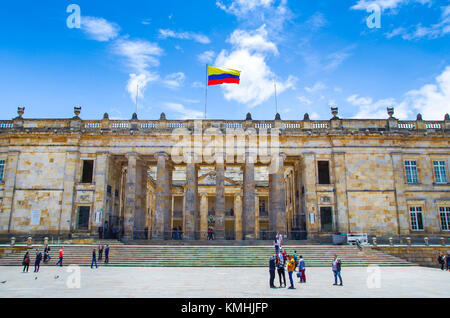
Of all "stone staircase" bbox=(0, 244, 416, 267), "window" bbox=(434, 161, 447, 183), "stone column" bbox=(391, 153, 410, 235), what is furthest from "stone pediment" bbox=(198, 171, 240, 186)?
"window" bbox=(434, 161, 447, 183)

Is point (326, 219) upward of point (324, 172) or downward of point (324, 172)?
downward

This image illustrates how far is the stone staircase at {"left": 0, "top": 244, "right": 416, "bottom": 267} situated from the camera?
23.7 meters

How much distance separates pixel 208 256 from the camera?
984 inches

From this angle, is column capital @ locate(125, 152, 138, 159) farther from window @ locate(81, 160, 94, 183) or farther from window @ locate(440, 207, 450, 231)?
window @ locate(440, 207, 450, 231)

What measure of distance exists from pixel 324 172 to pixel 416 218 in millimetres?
9000

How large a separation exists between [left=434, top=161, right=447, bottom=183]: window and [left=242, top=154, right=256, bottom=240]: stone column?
1712cm

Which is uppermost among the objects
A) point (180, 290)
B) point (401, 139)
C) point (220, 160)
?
point (401, 139)

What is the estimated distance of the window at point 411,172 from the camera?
33.0 metres

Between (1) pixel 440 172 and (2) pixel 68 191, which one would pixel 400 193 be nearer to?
(1) pixel 440 172

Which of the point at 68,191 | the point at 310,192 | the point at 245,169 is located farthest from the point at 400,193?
the point at 68,191

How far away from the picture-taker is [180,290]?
13.1 m

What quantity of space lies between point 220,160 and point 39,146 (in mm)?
16993
